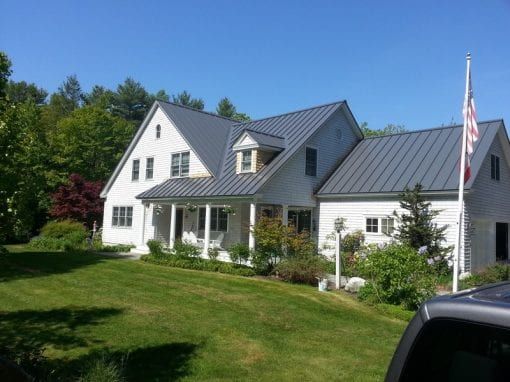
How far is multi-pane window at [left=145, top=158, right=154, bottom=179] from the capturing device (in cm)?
2731

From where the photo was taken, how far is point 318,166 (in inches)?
923

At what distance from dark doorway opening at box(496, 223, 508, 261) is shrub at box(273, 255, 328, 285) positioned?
11.9 metres

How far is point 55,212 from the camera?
3145 centimetres

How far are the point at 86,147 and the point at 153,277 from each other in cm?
2928

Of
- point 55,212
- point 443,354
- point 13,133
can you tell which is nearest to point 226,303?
point 13,133

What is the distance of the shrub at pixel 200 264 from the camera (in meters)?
17.5

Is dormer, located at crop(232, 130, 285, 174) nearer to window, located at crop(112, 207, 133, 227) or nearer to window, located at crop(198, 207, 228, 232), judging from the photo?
window, located at crop(198, 207, 228, 232)

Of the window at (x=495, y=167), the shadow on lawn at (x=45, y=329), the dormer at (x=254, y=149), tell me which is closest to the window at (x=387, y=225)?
the window at (x=495, y=167)

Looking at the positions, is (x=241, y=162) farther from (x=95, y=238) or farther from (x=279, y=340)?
(x=279, y=340)

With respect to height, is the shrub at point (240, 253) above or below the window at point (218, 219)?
below

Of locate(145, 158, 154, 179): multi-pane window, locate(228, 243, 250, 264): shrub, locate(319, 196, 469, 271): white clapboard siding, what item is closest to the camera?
locate(319, 196, 469, 271): white clapboard siding

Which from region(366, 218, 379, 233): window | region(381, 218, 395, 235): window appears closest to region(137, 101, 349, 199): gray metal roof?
region(366, 218, 379, 233): window

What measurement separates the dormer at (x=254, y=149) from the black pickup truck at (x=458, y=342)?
19053mm

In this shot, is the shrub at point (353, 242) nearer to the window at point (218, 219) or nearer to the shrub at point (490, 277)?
the shrub at point (490, 277)
